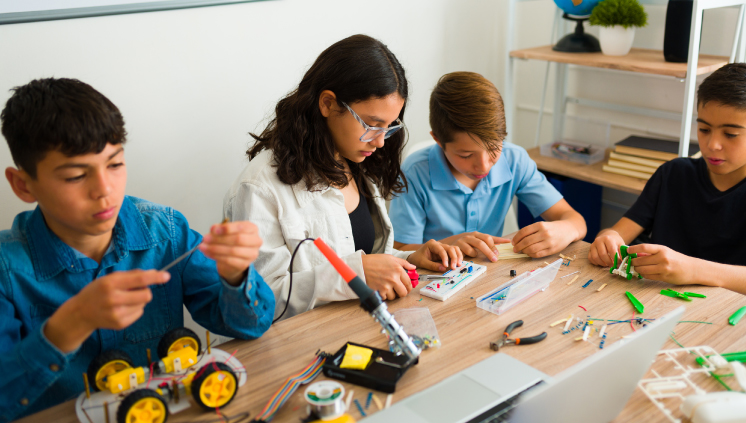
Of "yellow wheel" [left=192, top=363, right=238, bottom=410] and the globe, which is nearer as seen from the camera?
"yellow wheel" [left=192, top=363, right=238, bottom=410]

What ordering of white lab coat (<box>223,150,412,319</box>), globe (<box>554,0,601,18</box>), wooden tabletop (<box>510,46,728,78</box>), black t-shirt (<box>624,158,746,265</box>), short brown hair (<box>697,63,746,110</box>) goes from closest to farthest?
white lab coat (<box>223,150,412,319</box>)
short brown hair (<box>697,63,746,110</box>)
black t-shirt (<box>624,158,746,265</box>)
wooden tabletop (<box>510,46,728,78</box>)
globe (<box>554,0,601,18</box>)

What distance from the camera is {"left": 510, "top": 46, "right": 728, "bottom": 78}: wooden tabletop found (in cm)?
233

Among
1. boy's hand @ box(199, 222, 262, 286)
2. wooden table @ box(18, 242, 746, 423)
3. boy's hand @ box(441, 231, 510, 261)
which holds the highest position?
boy's hand @ box(199, 222, 262, 286)

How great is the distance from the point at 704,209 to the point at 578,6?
1.33 meters

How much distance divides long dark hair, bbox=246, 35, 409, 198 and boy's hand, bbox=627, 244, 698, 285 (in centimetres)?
76

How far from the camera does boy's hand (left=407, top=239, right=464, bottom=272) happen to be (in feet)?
4.83

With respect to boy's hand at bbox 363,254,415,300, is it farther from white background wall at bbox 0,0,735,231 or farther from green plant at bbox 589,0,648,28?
green plant at bbox 589,0,648,28

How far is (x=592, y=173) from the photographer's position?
2666mm

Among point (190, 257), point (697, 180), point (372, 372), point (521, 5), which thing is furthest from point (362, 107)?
point (521, 5)

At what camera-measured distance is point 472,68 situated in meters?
3.09

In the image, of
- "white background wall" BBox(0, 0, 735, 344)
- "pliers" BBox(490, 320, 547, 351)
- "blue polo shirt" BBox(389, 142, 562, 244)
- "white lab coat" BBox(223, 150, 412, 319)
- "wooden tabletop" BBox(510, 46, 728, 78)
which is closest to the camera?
"pliers" BBox(490, 320, 547, 351)

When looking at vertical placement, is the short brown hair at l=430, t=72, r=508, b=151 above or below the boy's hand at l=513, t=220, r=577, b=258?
above

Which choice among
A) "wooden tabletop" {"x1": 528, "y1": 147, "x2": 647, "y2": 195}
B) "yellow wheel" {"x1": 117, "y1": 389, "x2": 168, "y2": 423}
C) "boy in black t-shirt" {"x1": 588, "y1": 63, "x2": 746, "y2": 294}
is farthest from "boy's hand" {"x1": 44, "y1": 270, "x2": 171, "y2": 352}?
"wooden tabletop" {"x1": 528, "y1": 147, "x2": 647, "y2": 195}

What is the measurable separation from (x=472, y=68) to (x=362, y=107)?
1786 millimetres
